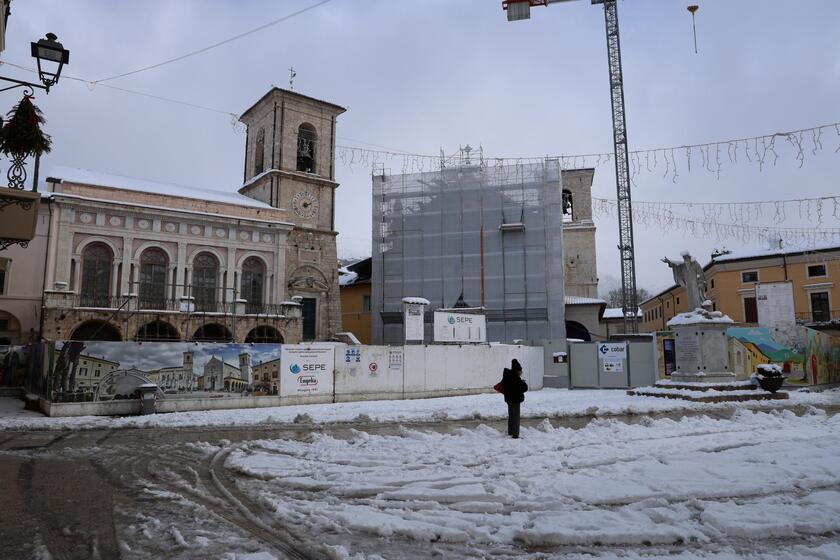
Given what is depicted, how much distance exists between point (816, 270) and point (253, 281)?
40.9 m

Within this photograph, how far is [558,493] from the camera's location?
21.5ft

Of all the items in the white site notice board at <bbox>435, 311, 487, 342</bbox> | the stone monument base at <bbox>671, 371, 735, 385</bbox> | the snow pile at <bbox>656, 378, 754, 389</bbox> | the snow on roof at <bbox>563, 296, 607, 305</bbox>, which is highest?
the snow on roof at <bbox>563, 296, 607, 305</bbox>

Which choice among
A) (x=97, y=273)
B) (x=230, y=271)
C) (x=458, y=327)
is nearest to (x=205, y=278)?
(x=230, y=271)

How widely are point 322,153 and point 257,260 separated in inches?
358

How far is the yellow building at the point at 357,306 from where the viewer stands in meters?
42.3

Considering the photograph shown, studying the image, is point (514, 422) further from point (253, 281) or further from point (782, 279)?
point (782, 279)

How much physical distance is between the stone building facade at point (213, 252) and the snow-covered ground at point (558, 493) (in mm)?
20138

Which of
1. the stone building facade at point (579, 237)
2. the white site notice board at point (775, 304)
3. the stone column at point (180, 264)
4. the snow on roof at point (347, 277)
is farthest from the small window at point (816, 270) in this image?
the stone column at point (180, 264)

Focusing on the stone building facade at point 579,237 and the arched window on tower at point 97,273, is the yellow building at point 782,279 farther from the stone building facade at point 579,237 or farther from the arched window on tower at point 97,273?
the arched window on tower at point 97,273

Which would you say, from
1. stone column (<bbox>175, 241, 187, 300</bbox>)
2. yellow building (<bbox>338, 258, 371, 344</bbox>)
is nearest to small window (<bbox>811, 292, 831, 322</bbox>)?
yellow building (<bbox>338, 258, 371, 344</bbox>)

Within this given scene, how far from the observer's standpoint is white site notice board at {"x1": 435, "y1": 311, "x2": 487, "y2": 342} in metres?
24.8

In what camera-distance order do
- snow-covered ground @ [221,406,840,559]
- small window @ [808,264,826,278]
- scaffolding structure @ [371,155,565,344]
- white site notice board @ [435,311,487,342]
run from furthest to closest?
small window @ [808,264,826,278], scaffolding structure @ [371,155,565,344], white site notice board @ [435,311,487,342], snow-covered ground @ [221,406,840,559]

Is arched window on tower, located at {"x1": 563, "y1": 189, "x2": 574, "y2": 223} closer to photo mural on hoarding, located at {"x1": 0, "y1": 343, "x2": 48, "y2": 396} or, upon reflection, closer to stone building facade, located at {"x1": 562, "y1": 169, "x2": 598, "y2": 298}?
stone building facade, located at {"x1": 562, "y1": 169, "x2": 598, "y2": 298}

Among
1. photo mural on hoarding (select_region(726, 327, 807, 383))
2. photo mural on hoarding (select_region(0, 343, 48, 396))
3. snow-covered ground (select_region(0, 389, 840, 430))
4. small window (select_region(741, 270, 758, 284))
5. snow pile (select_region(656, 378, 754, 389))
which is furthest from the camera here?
small window (select_region(741, 270, 758, 284))
